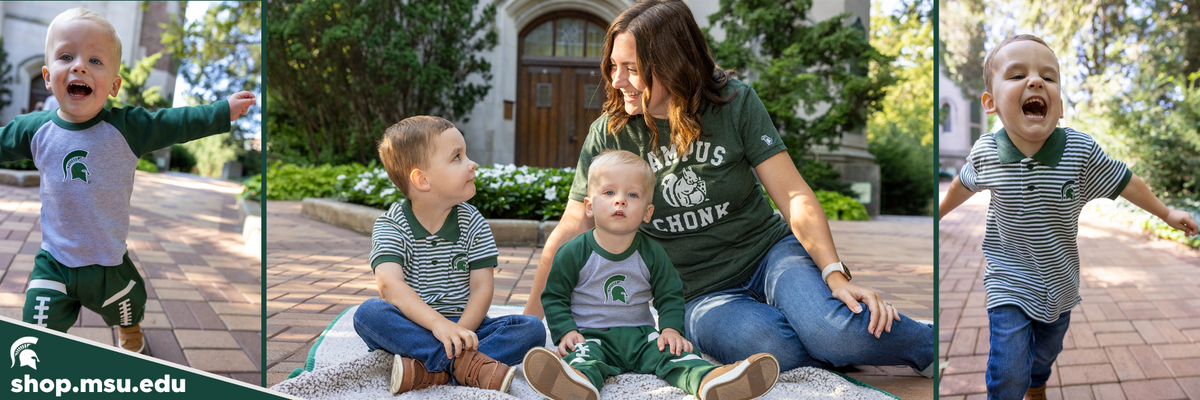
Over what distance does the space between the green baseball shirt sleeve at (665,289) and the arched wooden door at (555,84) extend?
5272 mm

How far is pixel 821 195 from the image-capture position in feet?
19.4

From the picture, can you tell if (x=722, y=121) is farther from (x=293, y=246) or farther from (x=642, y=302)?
(x=293, y=246)

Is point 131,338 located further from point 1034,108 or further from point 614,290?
point 1034,108

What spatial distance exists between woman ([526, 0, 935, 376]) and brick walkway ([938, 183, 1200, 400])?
1.56 feet

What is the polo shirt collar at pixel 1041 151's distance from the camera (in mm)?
1470

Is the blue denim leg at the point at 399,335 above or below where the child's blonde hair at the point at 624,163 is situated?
below

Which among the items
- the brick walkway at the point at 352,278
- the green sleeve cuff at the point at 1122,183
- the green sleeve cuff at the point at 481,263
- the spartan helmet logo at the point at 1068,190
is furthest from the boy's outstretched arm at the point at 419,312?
the green sleeve cuff at the point at 1122,183

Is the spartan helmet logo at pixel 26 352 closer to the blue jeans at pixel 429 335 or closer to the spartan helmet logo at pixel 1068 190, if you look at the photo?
the blue jeans at pixel 429 335

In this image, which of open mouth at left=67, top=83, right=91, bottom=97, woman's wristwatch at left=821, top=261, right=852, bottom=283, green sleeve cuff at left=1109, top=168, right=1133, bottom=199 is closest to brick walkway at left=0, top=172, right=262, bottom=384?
open mouth at left=67, top=83, right=91, bottom=97

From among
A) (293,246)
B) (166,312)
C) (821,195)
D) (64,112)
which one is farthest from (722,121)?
(821,195)

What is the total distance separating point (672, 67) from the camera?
57.0 inches

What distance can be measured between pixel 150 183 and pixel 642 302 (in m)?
9.56

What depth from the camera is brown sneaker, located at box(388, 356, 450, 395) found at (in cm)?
134

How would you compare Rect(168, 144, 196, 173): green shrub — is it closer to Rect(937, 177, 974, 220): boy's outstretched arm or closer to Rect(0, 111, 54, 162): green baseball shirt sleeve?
Rect(0, 111, 54, 162): green baseball shirt sleeve
